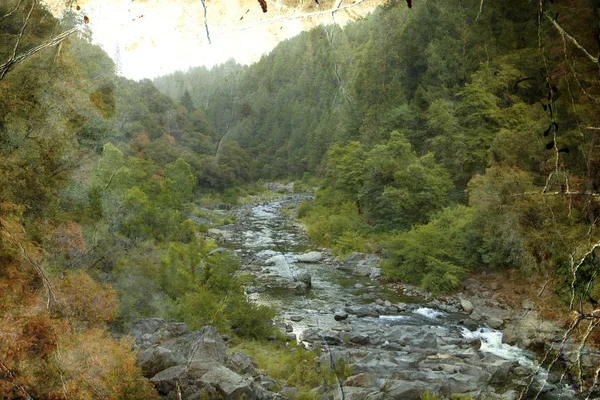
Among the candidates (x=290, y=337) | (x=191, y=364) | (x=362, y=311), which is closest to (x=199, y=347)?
(x=191, y=364)

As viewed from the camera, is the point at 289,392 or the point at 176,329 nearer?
the point at 289,392

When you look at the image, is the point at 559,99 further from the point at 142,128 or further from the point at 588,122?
the point at 142,128

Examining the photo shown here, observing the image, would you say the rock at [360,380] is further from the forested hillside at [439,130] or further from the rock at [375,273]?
the rock at [375,273]

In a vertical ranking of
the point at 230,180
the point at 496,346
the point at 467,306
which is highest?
the point at 230,180

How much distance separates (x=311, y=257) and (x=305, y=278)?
63.2 inches

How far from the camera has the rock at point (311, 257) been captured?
523 inches

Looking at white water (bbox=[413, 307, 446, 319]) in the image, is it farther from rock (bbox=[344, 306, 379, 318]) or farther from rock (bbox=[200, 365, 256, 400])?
rock (bbox=[200, 365, 256, 400])

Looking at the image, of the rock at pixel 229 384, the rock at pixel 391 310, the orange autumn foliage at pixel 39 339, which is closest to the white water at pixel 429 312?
the rock at pixel 391 310

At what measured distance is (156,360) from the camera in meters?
5.17

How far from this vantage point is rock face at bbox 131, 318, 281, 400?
478 centimetres

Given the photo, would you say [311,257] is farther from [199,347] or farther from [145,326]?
[199,347]

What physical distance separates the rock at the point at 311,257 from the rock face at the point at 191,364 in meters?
6.79

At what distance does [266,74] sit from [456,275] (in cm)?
927

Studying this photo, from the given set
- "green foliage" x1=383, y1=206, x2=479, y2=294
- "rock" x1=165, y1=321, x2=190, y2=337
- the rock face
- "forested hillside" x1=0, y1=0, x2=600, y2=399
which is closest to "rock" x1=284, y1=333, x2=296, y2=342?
"forested hillside" x1=0, y1=0, x2=600, y2=399
